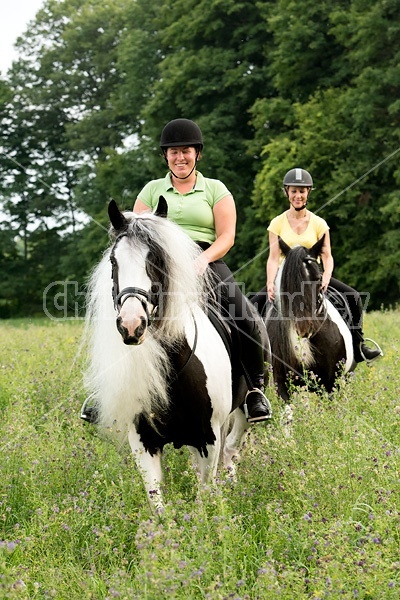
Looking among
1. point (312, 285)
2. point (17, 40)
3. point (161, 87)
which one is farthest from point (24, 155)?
point (312, 285)

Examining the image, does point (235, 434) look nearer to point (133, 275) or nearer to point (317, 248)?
point (317, 248)

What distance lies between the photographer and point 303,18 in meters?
28.3

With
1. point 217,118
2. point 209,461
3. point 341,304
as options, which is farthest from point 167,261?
point 217,118

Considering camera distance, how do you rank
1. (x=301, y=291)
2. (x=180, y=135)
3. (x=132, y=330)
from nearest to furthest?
(x=132, y=330) < (x=180, y=135) < (x=301, y=291)

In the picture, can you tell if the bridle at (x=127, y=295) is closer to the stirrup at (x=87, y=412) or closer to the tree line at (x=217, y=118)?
the stirrup at (x=87, y=412)

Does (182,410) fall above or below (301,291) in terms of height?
below

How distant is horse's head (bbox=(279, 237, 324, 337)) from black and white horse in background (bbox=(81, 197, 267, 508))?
2.46 metres

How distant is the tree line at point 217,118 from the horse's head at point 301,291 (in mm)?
8457

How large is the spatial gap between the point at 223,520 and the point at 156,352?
4.09ft

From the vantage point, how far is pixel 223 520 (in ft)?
13.1

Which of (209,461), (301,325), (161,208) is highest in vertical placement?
(161,208)

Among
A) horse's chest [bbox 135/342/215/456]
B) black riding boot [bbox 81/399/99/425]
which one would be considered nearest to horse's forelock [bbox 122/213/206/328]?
horse's chest [bbox 135/342/215/456]

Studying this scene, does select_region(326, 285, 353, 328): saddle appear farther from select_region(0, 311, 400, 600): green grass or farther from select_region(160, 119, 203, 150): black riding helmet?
select_region(160, 119, 203, 150): black riding helmet

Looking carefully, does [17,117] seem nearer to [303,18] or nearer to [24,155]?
[24,155]
